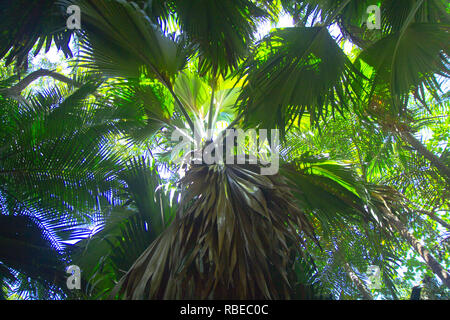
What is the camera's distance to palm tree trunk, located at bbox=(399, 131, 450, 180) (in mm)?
3654

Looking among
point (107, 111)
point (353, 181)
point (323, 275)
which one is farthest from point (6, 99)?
point (323, 275)

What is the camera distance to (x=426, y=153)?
12.9 ft

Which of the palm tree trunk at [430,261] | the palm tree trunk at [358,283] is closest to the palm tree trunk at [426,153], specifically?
the palm tree trunk at [430,261]

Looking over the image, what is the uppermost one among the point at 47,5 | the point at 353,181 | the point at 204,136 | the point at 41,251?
the point at 47,5

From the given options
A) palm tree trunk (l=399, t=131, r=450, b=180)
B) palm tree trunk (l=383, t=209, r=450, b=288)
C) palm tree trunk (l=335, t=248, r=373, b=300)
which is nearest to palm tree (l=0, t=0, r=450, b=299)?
palm tree trunk (l=335, t=248, r=373, b=300)

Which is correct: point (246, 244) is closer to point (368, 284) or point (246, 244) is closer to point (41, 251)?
point (41, 251)

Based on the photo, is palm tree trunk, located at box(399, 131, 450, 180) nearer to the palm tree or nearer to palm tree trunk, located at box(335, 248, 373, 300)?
the palm tree

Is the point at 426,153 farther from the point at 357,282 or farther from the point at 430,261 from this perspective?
the point at 357,282

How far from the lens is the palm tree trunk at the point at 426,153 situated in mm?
3654

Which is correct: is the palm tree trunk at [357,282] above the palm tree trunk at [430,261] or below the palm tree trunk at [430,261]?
below

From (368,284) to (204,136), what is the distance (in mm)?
2591

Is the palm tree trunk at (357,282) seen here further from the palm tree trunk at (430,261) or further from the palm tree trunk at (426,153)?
the palm tree trunk at (426,153)

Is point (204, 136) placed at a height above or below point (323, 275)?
above

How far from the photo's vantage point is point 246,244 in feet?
5.33
